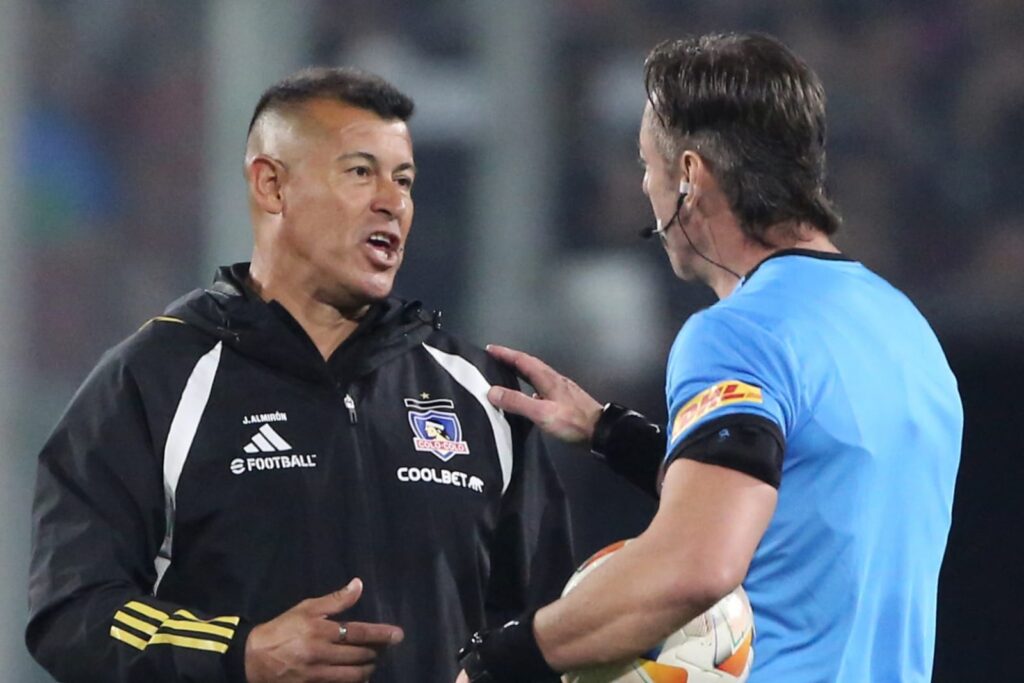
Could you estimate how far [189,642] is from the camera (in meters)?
2.32

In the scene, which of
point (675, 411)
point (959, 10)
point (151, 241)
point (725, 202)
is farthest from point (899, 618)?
point (959, 10)

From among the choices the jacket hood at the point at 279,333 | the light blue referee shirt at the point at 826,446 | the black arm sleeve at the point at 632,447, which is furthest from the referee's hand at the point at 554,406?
the light blue referee shirt at the point at 826,446

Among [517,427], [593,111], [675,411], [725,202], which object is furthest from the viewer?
[593,111]

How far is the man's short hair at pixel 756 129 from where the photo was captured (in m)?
2.16

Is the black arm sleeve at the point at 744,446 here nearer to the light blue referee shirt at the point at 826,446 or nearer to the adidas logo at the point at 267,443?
the light blue referee shirt at the point at 826,446

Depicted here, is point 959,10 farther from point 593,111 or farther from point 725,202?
point 725,202

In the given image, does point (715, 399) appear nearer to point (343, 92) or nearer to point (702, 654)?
point (702, 654)

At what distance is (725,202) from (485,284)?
271 centimetres

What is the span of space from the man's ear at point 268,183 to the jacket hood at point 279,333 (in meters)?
0.13

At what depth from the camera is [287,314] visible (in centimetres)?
259

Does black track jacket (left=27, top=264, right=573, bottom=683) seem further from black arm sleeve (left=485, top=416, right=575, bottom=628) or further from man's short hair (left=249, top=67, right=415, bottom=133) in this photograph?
man's short hair (left=249, top=67, right=415, bottom=133)

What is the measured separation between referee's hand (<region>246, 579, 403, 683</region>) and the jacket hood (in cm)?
41

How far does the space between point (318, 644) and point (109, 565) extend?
34 centimetres

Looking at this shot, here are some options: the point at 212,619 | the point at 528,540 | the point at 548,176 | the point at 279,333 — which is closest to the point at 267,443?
the point at 279,333
